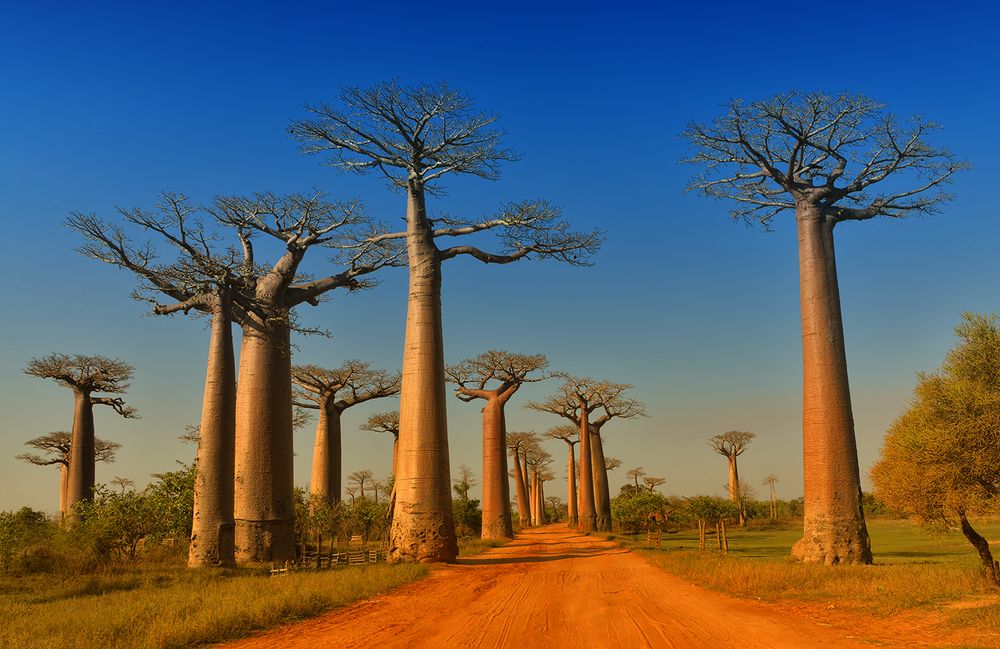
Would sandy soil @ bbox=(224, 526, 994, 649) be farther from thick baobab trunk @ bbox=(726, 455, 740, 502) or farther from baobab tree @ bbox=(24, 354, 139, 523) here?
thick baobab trunk @ bbox=(726, 455, 740, 502)

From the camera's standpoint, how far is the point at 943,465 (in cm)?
830

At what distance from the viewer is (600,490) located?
109 feet

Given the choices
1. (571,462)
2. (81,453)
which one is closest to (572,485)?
(571,462)

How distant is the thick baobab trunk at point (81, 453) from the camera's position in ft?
81.7

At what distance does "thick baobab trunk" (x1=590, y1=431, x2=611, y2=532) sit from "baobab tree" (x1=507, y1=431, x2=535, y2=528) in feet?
30.5

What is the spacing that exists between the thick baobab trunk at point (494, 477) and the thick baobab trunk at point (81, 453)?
15146 millimetres

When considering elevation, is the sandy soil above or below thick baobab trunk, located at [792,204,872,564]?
below

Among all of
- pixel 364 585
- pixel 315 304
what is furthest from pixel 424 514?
pixel 315 304

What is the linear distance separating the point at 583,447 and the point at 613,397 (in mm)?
3183

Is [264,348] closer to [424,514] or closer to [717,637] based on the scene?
[424,514]

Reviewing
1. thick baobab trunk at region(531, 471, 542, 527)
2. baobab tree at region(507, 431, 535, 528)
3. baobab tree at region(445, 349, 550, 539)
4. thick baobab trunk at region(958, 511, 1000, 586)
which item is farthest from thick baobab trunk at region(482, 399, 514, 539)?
thick baobab trunk at region(531, 471, 542, 527)

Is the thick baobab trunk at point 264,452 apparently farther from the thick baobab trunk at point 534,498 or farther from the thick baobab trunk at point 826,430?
the thick baobab trunk at point 534,498

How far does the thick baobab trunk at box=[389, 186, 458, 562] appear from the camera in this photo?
45.0 ft

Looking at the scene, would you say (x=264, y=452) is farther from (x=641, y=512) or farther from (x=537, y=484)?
(x=537, y=484)
